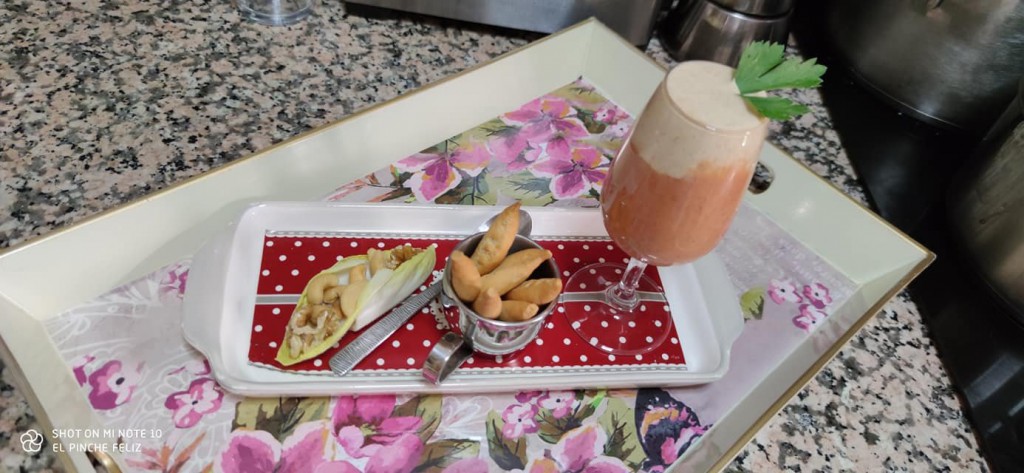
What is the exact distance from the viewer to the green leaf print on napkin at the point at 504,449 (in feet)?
1.75

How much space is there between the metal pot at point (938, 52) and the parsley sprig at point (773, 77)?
1.41 feet

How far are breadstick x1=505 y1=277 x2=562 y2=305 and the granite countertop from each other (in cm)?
23

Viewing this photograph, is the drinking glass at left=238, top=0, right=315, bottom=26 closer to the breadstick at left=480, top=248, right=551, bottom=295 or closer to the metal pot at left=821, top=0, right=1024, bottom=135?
the breadstick at left=480, top=248, right=551, bottom=295

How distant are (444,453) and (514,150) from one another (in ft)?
1.22

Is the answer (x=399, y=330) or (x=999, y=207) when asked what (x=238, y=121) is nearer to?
(x=399, y=330)

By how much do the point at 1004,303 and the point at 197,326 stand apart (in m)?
0.78

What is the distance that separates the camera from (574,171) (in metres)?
0.77

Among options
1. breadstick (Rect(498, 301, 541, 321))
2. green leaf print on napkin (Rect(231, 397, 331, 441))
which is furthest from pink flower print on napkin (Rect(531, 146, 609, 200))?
green leaf print on napkin (Rect(231, 397, 331, 441))

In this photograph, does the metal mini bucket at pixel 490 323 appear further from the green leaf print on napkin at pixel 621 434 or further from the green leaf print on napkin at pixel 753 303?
the green leaf print on napkin at pixel 753 303

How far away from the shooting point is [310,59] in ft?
2.92

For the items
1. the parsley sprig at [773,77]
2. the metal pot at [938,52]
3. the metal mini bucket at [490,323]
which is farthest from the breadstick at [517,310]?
the metal pot at [938,52]

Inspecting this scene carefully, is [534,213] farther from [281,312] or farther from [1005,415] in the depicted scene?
[1005,415]

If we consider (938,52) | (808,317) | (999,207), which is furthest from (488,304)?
(938,52)

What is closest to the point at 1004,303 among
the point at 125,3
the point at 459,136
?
the point at 459,136
